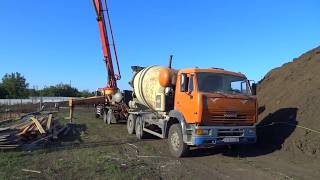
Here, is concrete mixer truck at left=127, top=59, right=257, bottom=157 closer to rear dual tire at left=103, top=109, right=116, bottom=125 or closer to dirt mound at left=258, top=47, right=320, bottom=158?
dirt mound at left=258, top=47, right=320, bottom=158

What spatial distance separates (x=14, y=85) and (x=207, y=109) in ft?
321

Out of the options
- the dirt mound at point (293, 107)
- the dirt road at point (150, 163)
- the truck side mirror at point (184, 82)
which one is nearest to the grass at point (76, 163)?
the dirt road at point (150, 163)

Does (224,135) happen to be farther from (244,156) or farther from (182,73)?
(182,73)

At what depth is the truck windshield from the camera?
46.7ft

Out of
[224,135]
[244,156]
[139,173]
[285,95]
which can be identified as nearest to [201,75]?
[224,135]

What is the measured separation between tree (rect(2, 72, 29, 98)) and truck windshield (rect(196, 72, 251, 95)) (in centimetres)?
9540

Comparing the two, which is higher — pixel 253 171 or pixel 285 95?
pixel 285 95

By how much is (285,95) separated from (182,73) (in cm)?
610

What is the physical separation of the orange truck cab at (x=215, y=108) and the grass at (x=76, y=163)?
6.66 ft

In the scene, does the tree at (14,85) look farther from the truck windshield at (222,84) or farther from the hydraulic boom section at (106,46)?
the truck windshield at (222,84)

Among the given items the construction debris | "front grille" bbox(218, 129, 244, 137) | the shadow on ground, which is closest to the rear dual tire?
the construction debris

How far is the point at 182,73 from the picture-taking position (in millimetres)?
14820

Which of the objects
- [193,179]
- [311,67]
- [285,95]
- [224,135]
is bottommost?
[193,179]

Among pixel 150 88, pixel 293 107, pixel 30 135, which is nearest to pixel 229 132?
pixel 293 107
